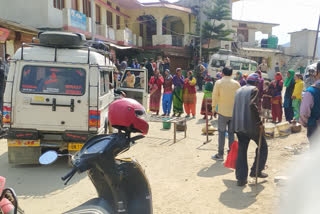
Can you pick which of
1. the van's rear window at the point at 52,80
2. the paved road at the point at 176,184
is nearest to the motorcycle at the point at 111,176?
the paved road at the point at 176,184

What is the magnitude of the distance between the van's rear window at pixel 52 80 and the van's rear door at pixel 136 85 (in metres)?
3.34

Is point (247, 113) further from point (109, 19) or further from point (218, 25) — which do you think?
point (218, 25)

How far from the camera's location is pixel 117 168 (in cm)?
246

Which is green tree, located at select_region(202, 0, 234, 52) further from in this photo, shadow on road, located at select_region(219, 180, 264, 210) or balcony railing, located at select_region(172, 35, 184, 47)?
shadow on road, located at select_region(219, 180, 264, 210)

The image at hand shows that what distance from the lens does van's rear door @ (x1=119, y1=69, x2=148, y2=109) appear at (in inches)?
349

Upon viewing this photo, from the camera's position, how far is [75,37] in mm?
5793

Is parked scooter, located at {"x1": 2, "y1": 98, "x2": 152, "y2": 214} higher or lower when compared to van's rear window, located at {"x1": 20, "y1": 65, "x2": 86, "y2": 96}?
lower

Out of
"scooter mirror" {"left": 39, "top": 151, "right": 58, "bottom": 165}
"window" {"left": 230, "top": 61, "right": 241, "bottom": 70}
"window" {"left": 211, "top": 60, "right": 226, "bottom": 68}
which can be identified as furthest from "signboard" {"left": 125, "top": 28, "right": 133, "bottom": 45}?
"scooter mirror" {"left": 39, "top": 151, "right": 58, "bottom": 165}

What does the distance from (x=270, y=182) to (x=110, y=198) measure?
10.5 feet

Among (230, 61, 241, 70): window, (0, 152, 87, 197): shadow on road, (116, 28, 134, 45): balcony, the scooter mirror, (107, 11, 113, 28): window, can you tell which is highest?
(107, 11, 113, 28): window

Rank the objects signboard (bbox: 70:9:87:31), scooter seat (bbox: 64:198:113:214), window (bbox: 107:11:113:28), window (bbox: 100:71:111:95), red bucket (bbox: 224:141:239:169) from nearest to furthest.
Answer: scooter seat (bbox: 64:198:113:214)
red bucket (bbox: 224:141:239:169)
window (bbox: 100:71:111:95)
signboard (bbox: 70:9:87:31)
window (bbox: 107:11:113:28)

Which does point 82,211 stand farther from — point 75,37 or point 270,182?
point 75,37

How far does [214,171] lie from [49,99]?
3.15m

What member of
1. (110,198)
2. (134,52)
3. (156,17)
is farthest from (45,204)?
(156,17)
